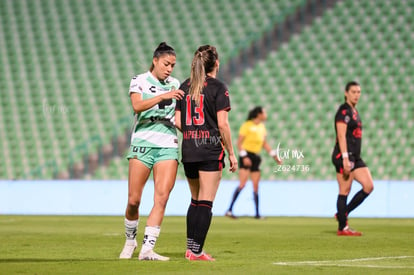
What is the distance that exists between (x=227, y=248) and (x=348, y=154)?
10.0ft

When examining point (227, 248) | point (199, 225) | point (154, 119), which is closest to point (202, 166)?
point (199, 225)

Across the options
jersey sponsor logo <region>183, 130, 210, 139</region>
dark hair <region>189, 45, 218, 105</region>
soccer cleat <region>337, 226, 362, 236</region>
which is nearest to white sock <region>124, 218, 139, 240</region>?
jersey sponsor logo <region>183, 130, 210, 139</region>

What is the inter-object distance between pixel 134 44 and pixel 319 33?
528 centimetres

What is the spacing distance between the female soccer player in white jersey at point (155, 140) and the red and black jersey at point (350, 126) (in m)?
4.31

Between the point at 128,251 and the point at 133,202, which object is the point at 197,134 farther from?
the point at 128,251

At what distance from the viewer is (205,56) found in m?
7.46

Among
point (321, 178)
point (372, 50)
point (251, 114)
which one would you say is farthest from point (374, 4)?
point (251, 114)

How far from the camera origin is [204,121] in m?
7.53

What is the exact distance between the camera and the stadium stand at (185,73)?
67.4ft

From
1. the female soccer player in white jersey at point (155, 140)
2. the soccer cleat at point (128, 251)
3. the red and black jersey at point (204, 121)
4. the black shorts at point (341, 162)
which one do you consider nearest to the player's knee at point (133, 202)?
the female soccer player in white jersey at point (155, 140)

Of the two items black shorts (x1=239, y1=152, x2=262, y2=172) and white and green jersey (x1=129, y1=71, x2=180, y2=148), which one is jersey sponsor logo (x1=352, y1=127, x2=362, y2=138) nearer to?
white and green jersey (x1=129, y1=71, x2=180, y2=148)

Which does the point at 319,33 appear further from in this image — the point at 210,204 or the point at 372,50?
the point at 210,204

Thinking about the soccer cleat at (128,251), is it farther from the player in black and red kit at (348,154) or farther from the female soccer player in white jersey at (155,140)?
the player in black and red kit at (348,154)

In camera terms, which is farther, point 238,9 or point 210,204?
point 238,9
